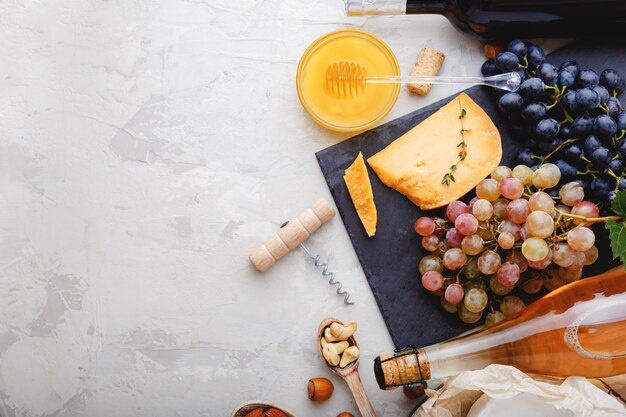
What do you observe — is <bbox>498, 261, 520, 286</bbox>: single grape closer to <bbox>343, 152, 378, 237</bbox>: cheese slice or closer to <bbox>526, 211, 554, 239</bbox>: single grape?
<bbox>526, 211, 554, 239</bbox>: single grape

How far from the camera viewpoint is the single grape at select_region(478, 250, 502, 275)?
3.57 ft

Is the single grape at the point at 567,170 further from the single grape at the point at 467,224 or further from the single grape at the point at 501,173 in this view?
the single grape at the point at 467,224

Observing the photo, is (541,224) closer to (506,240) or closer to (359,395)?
(506,240)

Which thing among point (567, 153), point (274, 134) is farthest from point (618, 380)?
point (274, 134)

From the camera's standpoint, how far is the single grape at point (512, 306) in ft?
3.74

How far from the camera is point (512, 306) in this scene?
1142mm

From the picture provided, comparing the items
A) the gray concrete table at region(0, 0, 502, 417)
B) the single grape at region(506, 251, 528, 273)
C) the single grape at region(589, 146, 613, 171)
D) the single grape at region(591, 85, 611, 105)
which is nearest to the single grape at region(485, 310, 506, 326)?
the single grape at region(506, 251, 528, 273)

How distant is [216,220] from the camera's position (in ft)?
3.98

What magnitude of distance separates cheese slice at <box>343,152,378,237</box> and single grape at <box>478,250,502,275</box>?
8.5 inches

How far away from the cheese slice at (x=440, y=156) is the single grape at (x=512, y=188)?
9cm

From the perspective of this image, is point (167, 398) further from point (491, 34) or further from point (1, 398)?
point (491, 34)

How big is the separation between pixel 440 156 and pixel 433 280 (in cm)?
24

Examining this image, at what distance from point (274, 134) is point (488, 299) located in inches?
20.5

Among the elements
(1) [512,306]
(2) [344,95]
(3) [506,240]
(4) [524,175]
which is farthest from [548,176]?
(2) [344,95]
